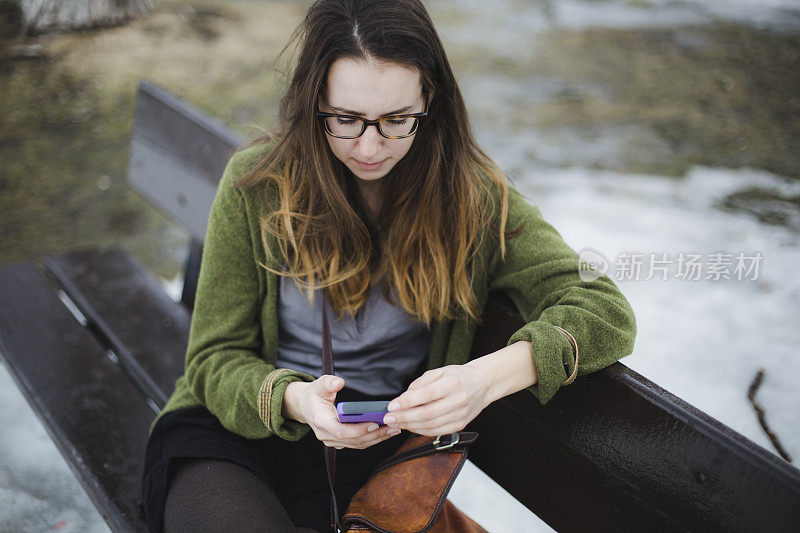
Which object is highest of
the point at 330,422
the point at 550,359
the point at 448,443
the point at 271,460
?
the point at 550,359

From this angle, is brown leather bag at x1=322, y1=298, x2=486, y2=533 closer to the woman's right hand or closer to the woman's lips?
the woman's right hand

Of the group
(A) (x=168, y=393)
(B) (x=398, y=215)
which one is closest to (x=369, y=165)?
(B) (x=398, y=215)

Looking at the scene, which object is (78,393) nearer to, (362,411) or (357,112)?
(362,411)

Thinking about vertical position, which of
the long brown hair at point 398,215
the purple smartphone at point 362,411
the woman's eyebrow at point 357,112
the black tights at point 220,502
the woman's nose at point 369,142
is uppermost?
the woman's eyebrow at point 357,112

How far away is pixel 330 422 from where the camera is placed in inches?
54.6

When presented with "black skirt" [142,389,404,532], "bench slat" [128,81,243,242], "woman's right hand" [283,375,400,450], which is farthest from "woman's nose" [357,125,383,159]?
"bench slat" [128,81,243,242]

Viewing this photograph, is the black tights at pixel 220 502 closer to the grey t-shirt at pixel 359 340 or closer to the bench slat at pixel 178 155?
the grey t-shirt at pixel 359 340

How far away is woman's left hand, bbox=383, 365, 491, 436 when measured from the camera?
52.8 inches

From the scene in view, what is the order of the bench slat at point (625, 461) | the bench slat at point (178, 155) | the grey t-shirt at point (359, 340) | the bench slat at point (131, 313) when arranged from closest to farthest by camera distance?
the bench slat at point (625, 461) → the grey t-shirt at point (359, 340) → the bench slat at point (131, 313) → the bench slat at point (178, 155)

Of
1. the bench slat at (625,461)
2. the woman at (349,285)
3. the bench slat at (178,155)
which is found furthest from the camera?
the bench slat at (178,155)

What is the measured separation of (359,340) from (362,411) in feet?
1.48

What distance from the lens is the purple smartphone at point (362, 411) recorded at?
1361 millimetres

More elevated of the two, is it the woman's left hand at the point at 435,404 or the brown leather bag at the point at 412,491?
the woman's left hand at the point at 435,404

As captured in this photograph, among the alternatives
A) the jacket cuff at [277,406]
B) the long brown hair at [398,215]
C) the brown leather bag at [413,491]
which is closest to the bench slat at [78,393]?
the jacket cuff at [277,406]
